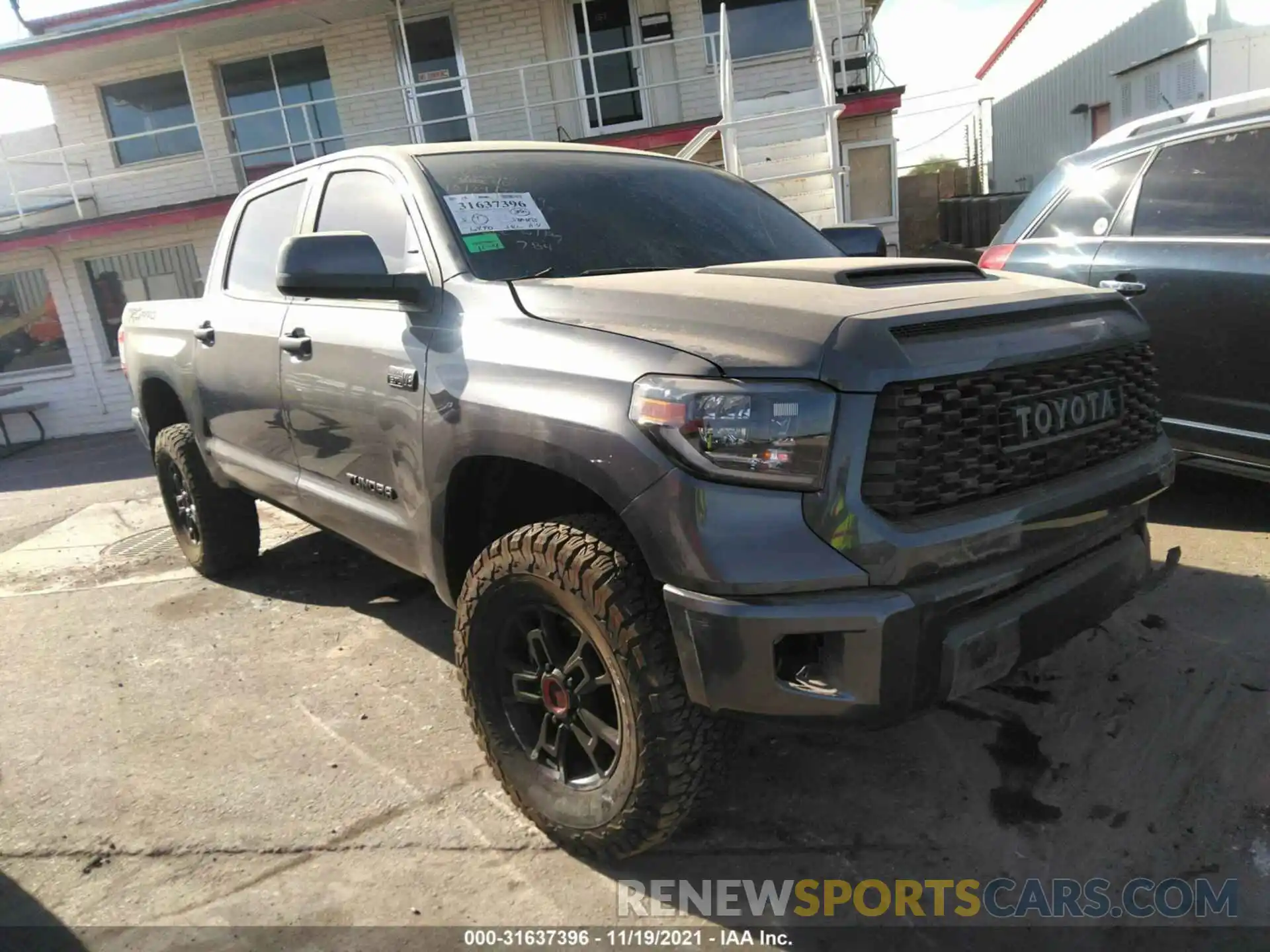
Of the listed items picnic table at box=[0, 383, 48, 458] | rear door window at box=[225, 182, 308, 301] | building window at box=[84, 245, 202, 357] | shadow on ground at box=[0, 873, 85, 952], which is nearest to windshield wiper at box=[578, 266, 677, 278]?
rear door window at box=[225, 182, 308, 301]

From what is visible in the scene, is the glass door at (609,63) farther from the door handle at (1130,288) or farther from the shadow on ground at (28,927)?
the shadow on ground at (28,927)

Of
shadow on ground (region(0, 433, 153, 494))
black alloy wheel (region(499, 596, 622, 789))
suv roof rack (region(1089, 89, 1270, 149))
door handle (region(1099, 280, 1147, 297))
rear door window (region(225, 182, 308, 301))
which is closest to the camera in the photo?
black alloy wheel (region(499, 596, 622, 789))

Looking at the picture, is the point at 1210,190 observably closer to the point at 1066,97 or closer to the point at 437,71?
the point at 437,71

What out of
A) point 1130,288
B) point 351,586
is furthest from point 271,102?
point 1130,288

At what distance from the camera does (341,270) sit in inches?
102

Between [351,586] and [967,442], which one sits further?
[351,586]

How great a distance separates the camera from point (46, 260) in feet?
42.7

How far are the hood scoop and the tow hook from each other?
934 millimetres

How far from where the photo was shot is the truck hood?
1.88 metres

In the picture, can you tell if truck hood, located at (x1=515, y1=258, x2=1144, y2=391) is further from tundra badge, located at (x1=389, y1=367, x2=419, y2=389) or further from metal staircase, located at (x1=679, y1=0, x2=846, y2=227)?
metal staircase, located at (x1=679, y1=0, x2=846, y2=227)

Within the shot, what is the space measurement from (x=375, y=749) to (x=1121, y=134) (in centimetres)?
467

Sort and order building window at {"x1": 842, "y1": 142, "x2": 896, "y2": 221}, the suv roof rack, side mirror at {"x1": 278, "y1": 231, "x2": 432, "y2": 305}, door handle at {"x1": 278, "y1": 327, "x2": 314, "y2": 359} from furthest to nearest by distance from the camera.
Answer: building window at {"x1": 842, "y1": 142, "x2": 896, "y2": 221} → the suv roof rack → door handle at {"x1": 278, "y1": 327, "x2": 314, "y2": 359} → side mirror at {"x1": 278, "y1": 231, "x2": 432, "y2": 305}

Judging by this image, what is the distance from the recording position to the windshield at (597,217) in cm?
273

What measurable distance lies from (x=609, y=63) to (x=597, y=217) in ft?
35.8
